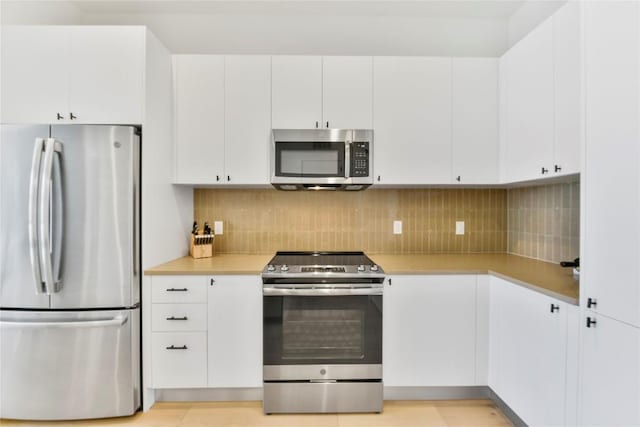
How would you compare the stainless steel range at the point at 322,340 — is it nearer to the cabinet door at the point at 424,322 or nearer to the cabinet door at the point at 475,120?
the cabinet door at the point at 424,322

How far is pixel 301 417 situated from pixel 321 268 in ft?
3.02

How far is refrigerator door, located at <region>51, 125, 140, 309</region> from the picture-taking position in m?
2.09

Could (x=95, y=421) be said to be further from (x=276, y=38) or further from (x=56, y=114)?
(x=276, y=38)

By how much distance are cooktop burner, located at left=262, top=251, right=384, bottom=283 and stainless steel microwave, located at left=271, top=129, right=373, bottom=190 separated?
22.7 inches

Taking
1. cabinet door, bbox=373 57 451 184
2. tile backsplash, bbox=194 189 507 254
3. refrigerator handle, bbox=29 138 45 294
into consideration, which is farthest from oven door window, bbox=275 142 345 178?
refrigerator handle, bbox=29 138 45 294

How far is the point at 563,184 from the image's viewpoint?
239 centimetres

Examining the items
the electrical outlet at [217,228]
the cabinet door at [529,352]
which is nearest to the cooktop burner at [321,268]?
the electrical outlet at [217,228]

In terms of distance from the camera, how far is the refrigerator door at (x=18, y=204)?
2078 mm

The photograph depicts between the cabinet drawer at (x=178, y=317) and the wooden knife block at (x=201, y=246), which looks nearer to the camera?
the cabinet drawer at (x=178, y=317)

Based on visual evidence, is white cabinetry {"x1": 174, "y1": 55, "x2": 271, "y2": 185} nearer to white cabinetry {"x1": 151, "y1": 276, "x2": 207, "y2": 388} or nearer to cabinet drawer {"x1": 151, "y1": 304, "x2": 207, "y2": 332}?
white cabinetry {"x1": 151, "y1": 276, "x2": 207, "y2": 388}

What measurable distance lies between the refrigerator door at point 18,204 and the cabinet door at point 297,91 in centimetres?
143

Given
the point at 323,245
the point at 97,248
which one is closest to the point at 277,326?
the point at 323,245

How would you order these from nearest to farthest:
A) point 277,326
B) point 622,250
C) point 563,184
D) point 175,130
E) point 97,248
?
point 622,250 < point 97,248 < point 277,326 < point 563,184 < point 175,130

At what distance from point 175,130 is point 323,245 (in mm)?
1430
